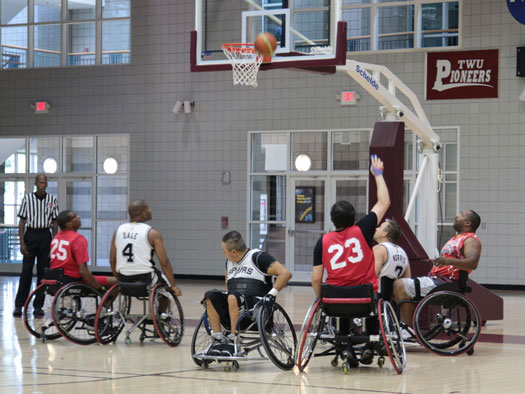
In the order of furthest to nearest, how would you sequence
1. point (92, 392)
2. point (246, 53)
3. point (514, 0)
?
1. point (514, 0)
2. point (246, 53)
3. point (92, 392)

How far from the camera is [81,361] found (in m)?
6.71

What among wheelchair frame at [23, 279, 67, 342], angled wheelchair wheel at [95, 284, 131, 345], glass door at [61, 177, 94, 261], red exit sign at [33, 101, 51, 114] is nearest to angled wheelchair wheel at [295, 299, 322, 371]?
angled wheelchair wheel at [95, 284, 131, 345]

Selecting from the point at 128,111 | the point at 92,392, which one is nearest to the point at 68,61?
the point at 128,111

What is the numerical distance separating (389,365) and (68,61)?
456 inches

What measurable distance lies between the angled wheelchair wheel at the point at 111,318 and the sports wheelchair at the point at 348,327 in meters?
2.08

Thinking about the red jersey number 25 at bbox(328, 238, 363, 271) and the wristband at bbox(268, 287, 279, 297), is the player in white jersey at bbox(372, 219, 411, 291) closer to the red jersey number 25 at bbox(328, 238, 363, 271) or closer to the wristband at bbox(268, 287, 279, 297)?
the red jersey number 25 at bbox(328, 238, 363, 271)

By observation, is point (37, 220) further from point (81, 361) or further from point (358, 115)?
point (358, 115)

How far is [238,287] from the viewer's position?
650 centimetres

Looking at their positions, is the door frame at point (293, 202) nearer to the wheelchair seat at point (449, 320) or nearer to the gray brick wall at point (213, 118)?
the gray brick wall at point (213, 118)

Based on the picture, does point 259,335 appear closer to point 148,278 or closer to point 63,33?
point 148,278

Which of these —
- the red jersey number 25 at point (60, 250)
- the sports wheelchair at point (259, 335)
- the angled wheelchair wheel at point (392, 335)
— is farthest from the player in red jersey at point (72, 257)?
the angled wheelchair wheel at point (392, 335)

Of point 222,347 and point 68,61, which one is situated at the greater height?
point 68,61

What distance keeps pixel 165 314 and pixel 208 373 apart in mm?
1424

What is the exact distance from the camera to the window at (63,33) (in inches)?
638
